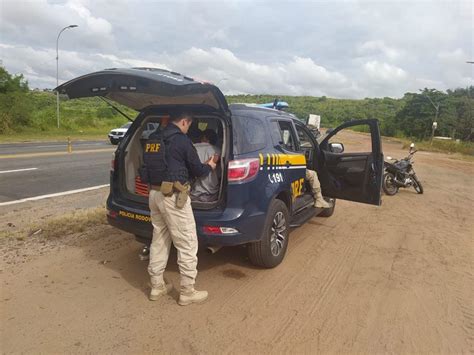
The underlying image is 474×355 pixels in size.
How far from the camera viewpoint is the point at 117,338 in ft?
9.82

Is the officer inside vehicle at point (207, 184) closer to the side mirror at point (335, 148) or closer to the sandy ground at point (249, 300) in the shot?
the sandy ground at point (249, 300)

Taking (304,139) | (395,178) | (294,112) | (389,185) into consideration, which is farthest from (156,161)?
(294,112)

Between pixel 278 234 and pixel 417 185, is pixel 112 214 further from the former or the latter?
pixel 417 185

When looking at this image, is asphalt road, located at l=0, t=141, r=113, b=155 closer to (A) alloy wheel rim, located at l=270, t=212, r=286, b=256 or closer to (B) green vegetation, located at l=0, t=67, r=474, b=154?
(B) green vegetation, located at l=0, t=67, r=474, b=154

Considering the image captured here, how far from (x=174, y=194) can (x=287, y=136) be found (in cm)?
218

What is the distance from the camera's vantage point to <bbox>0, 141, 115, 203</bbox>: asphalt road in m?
8.45

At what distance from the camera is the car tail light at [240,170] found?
3.74m

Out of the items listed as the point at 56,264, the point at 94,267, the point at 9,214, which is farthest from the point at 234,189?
the point at 9,214

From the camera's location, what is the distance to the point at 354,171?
19.0 feet

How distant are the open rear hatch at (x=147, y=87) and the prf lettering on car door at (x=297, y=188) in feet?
4.76

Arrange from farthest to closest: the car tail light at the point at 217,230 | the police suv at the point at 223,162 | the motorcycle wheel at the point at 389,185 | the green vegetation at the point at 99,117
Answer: the green vegetation at the point at 99,117 < the motorcycle wheel at the point at 389,185 < the car tail light at the point at 217,230 < the police suv at the point at 223,162

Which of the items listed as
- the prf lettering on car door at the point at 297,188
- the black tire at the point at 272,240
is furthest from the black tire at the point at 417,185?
the black tire at the point at 272,240

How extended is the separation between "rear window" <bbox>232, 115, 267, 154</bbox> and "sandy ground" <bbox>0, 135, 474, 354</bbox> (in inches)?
54.9

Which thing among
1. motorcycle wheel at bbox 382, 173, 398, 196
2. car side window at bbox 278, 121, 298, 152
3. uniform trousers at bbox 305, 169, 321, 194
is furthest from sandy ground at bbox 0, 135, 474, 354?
motorcycle wheel at bbox 382, 173, 398, 196
